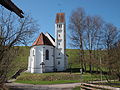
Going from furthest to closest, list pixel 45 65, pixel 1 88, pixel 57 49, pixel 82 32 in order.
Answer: pixel 57 49 < pixel 45 65 < pixel 82 32 < pixel 1 88

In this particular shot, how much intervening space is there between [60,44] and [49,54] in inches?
185

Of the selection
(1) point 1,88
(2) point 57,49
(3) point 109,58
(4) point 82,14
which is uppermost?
(4) point 82,14

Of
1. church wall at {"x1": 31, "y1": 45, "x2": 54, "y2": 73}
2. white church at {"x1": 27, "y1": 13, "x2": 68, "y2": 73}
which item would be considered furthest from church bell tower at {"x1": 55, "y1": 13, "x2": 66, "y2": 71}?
church wall at {"x1": 31, "y1": 45, "x2": 54, "y2": 73}

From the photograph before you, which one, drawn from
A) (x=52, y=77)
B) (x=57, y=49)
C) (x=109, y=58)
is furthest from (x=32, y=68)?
(x=109, y=58)

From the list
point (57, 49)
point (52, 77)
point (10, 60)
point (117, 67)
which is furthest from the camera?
point (57, 49)

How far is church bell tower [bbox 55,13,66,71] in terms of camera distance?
38.2 m

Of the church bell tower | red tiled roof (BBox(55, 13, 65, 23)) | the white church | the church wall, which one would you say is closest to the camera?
the church wall

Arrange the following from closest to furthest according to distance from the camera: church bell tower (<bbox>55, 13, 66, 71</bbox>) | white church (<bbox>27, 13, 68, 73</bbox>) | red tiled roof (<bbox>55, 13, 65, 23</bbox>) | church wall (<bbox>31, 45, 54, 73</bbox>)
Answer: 1. church wall (<bbox>31, 45, 54, 73</bbox>)
2. white church (<bbox>27, 13, 68, 73</bbox>)
3. church bell tower (<bbox>55, 13, 66, 71</bbox>)
4. red tiled roof (<bbox>55, 13, 65, 23</bbox>)

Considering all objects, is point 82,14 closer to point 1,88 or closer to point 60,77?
point 60,77

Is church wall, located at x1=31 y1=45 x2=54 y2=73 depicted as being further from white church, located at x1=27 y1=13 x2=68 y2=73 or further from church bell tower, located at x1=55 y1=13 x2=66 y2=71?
church bell tower, located at x1=55 y1=13 x2=66 y2=71

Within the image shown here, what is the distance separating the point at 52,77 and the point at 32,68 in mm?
12027

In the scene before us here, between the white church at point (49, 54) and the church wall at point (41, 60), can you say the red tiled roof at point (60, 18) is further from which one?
the church wall at point (41, 60)

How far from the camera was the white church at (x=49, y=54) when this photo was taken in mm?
36406

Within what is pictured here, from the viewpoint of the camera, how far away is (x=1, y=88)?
16.9ft
